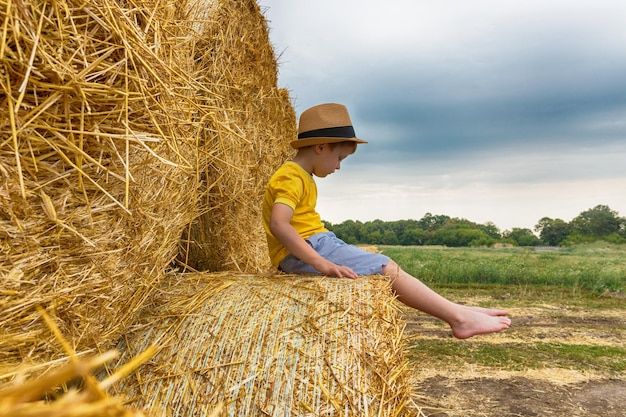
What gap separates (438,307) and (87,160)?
6.07 ft

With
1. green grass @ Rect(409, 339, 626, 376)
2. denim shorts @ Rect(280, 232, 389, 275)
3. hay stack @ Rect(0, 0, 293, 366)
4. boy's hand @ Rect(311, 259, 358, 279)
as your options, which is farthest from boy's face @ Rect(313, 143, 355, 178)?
green grass @ Rect(409, 339, 626, 376)

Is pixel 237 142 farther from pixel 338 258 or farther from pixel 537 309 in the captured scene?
pixel 537 309

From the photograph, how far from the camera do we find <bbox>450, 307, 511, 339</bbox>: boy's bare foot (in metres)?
2.84

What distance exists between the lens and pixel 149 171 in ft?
5.91

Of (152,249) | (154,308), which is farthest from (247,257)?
(152,249)

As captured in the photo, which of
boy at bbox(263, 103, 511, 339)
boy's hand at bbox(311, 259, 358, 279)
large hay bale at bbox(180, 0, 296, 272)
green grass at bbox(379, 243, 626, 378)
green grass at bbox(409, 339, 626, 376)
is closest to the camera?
boy's hand at bbox(311, 259, 358, 279)

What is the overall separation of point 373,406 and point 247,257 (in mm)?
1967

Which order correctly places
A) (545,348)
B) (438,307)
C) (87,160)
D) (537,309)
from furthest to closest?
1. (537,309)
2. (545,348)
3. (438,307)
4. (87,160)

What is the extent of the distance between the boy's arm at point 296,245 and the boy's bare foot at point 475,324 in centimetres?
73

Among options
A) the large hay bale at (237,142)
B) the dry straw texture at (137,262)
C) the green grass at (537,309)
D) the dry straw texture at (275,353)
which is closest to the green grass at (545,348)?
the green grass at (537,309)

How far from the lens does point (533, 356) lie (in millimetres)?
3658

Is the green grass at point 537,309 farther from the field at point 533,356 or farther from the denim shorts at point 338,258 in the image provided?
the denim shorts at point 338,258

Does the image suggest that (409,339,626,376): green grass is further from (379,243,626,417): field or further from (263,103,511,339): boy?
(263,103,511,339): boy

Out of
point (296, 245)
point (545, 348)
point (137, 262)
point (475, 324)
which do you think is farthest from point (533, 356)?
point (137, 262)
